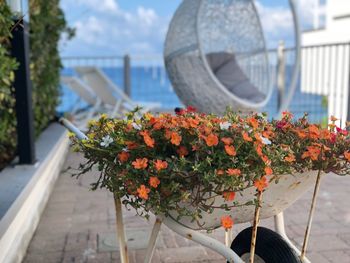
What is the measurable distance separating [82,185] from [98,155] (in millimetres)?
2847

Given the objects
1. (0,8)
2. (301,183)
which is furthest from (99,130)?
→ (0,8)

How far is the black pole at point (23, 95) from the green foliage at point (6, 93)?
0.21 ft

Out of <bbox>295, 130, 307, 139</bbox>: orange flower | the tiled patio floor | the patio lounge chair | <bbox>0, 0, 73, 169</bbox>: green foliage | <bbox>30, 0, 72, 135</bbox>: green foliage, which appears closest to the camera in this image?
<bbox>295, 130, 307, 139</bbox>: orange flower

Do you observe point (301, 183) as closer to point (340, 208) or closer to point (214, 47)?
point (340, 208)

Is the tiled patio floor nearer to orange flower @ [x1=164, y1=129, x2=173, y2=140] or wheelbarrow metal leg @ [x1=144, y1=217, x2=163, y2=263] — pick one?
wheelbarrow metal leg @ [x1=144, y1=217, x2=163, y2=263]

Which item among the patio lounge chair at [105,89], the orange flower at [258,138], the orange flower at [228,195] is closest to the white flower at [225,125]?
the orange flower at [258,138]

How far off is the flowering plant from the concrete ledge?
1.03 metres

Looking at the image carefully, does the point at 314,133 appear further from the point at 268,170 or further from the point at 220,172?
the point at 220,172

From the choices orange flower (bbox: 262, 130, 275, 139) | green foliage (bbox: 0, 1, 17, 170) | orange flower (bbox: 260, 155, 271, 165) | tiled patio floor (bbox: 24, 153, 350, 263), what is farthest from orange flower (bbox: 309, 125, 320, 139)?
green foliage (bbox: 0, 1, 17, 170)

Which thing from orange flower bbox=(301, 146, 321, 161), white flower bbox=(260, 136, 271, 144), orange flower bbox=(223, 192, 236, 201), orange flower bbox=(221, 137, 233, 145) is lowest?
orange flower bbox=(223, 192, 236, 201)

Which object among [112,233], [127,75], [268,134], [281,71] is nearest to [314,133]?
[268,134]

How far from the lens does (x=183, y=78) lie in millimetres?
5262

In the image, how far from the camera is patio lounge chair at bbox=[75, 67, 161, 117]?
755 centimetres

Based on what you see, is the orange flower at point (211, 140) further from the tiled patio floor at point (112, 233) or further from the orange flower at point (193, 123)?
the tiled patio floor at point (112, 233)
